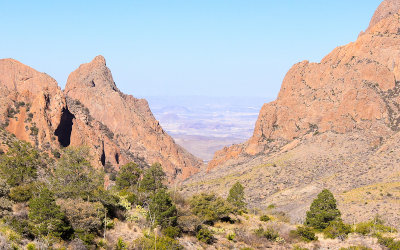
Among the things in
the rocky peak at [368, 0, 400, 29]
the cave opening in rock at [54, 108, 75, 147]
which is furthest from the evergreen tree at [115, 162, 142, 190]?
the rocky peak at [368, 0, 400, 29]

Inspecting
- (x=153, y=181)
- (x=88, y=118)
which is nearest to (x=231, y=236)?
(x=153, y=181)

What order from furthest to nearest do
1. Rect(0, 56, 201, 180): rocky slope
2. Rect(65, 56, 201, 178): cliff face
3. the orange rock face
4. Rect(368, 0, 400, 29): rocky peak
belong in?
Rect(368, 0, 400, 29): rocky peak, Rect(65, 56, 201, 178): cliff face, the orange rock face, Rect(0, 56, 201, 180): rocky slope

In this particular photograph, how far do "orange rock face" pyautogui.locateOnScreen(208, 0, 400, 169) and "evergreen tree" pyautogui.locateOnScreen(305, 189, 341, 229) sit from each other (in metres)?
59.5

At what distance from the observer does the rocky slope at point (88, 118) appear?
9806cm

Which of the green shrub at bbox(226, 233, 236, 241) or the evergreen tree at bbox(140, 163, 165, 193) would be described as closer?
the green shrub at bbox(226, 233, 236, 241)

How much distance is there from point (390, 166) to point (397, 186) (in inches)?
499

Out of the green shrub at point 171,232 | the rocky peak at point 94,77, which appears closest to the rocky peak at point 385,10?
the rocky peak at point 94,77

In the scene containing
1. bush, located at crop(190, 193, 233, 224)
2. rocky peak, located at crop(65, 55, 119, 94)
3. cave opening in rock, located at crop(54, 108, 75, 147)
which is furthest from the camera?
rocky peak, located at crop(65, 55, 119, 94)

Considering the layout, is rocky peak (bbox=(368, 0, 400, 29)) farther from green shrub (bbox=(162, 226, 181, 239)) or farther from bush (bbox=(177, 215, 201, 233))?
green shrub (bbox=(162, 226, 181, 239))

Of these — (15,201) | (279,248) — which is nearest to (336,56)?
(279,248)

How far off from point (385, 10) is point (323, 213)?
129271 mm

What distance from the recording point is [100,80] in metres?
165

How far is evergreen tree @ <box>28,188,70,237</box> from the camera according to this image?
26750mm

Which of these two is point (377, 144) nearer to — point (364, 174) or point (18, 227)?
point (364, 174)
